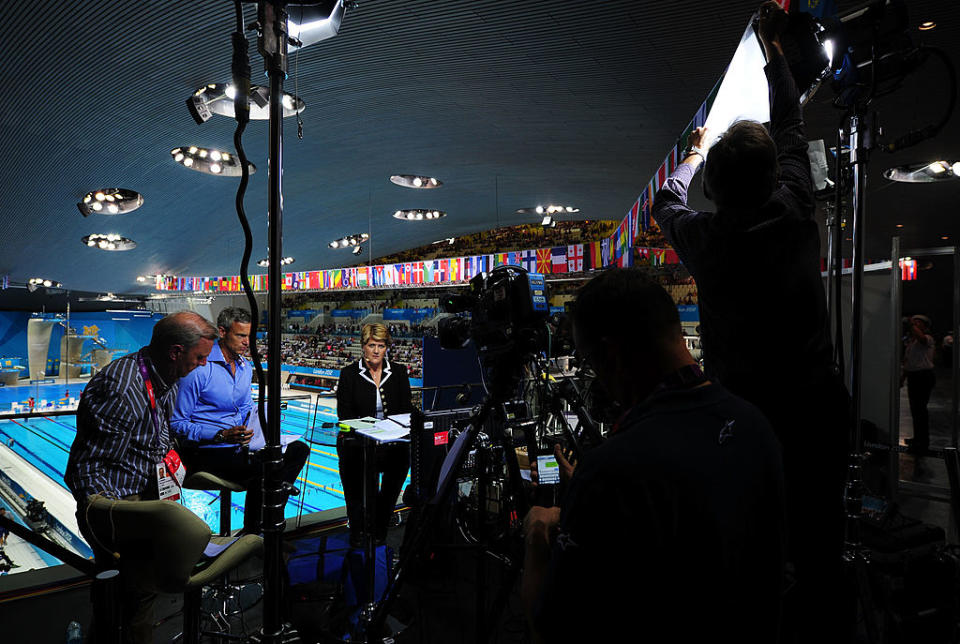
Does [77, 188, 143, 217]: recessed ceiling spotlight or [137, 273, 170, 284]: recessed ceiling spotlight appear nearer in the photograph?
[77, 188, 143, 217]: recessed ceiling spotlight

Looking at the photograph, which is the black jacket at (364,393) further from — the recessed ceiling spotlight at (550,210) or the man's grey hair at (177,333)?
the recessed ceiling spotlight at (550,210)

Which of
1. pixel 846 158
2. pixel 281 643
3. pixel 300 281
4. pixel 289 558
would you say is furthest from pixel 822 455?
pixel 300 281

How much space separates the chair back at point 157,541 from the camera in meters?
1.47

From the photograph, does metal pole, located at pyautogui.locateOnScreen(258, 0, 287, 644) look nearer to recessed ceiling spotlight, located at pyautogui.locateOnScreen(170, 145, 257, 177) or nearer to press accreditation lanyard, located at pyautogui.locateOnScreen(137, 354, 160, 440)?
press accreditation lanyard, located at pyautogui.locateOnScreen(137, 354, 160, 440)

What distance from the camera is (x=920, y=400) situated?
18.0 feet

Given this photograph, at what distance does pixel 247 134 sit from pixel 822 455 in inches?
255

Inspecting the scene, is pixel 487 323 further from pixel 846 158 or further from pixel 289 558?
pixel 289 558

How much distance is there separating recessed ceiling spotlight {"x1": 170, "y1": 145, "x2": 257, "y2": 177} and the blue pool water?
3304 mm

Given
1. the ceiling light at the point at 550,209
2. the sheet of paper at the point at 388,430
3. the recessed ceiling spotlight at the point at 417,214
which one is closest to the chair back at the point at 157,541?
the sheet of paper at the point at 388,430

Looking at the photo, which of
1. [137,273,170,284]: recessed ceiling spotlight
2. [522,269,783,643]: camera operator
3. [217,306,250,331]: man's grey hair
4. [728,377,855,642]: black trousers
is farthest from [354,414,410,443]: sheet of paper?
[137,273,170,284]: recessed ceiling spotlight

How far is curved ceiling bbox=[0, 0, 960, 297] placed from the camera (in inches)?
135

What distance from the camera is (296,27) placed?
3.58 ft

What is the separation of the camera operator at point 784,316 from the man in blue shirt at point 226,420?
7.66ft

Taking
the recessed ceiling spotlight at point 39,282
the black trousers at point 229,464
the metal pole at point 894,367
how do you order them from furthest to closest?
the recessed ceiling spotlight at point 39,282, the metal pole at point 894,367, the black trousers at point 229,464
